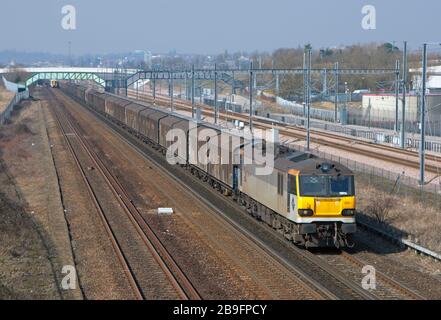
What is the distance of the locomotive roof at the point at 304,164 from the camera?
2044cm

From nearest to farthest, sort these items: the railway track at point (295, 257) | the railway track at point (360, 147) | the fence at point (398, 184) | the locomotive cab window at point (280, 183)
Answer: the railway track at point (295, 257)
the locomotive cab window at point (280, 183)
the fence at point (398, 184)
the railway track at point (360, 147)

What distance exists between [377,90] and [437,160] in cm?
6494

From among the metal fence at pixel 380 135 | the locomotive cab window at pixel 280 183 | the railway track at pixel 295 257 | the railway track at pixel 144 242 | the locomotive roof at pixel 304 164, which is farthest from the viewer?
the metal fence at pixel 380 135

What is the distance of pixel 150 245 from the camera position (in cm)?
2181

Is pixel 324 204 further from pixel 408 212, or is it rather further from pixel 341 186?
pixel 408 212

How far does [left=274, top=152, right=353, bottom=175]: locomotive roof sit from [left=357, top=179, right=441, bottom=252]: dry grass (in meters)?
3.52

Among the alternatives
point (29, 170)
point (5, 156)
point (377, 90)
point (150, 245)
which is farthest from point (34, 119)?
point (150, 245)

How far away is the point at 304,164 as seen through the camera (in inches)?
821

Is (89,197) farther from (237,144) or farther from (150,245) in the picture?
(150,245)

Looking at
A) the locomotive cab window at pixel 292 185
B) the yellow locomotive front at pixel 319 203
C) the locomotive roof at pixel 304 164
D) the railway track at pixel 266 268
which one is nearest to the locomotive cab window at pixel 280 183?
the locomotive roof at pixel 304 164

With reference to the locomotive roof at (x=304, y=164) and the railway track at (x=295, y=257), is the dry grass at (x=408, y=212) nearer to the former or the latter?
the locomotive roof at (x=304, y=164)

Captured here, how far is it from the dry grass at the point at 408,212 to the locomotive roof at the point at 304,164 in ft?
11.5

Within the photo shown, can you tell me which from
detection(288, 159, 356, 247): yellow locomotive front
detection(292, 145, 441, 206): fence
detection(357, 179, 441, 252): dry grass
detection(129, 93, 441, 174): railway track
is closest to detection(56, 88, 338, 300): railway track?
detection(288, 159, 356, 247): yellow locomotive front
